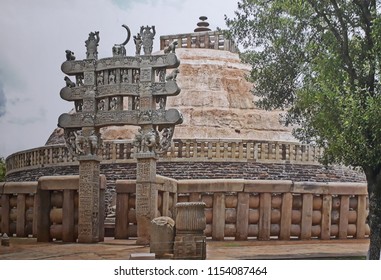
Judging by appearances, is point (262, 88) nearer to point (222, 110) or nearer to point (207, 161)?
point (207, 161)

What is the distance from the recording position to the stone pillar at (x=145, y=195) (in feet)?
28.2

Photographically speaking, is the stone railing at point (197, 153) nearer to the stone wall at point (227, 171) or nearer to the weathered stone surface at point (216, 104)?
the stone wall at point (227, 171)

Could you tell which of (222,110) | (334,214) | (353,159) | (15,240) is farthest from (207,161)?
(353,159)

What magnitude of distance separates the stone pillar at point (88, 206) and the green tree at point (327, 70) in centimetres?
226

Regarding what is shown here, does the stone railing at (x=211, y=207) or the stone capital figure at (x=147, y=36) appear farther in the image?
the stone railing at (x=211, y=207)

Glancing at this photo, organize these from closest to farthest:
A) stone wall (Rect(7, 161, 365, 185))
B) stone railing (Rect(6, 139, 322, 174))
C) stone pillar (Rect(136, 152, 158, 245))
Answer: stone pillar (Rect(136, 152, 158, 245)), stone wall (Rect(7, 161, 365, 185)), stone railing (Rect(6, 139, 322, 174))

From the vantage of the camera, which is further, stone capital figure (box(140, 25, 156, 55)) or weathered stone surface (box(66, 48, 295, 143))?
weathered stone surface (box(66, 48, 295, 143))

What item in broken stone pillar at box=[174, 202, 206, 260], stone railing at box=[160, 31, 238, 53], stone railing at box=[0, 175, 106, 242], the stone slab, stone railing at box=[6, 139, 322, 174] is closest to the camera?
broken stone pillar at box=[174, 202, 206, 260]

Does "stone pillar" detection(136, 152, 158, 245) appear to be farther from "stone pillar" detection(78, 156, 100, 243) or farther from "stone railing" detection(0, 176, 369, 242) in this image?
"stone pillar" detection(78, 156, 100, 243)

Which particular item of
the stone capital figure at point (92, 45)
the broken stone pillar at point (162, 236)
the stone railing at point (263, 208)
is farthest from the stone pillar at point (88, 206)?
the broken stone pillar at point (162, 236)

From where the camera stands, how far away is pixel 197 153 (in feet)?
49.2

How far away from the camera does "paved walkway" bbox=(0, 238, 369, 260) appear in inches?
298

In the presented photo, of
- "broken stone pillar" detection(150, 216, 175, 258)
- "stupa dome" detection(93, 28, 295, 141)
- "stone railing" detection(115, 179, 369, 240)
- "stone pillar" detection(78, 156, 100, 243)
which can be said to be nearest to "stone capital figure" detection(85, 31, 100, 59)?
"stone pillar" detection(78, 156, 100, 243)

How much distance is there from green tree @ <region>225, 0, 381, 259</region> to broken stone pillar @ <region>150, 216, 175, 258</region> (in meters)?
1.92
